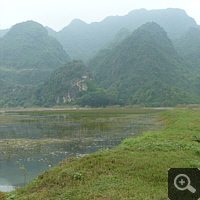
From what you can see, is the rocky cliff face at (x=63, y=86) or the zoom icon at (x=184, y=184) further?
the rocky cliff face at (x=63, y=86)

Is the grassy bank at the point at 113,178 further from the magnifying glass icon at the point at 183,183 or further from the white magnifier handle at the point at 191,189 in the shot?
the white magnifier handle at the point at 191,189

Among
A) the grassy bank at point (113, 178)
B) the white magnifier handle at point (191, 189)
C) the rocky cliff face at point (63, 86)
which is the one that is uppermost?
the rocky cliff face at point (63, 86)

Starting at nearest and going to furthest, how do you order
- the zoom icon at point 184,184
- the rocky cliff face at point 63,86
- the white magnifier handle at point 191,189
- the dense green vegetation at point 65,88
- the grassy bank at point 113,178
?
1. the zoom icon at point 184,184
2. the white magnifier handle at point 191,189
3. the grassy bank at point 113,178
4. the dense green vegetation at point 65,88
5. the rocky cliff face at point 63,86

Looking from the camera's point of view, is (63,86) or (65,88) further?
(63,86)

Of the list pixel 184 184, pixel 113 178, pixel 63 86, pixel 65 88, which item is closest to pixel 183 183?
pixel 184 184

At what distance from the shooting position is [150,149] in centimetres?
1414

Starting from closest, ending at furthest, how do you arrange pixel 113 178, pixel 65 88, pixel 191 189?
pixel 191 189 → pixel 113 178 → pixel 65 88

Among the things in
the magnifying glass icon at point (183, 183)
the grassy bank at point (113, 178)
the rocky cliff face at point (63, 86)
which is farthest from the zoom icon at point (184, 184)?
the rocky cliff face at point (63, 86)

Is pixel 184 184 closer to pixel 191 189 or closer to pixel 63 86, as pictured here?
pixel 191 189

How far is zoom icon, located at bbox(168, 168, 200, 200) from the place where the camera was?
7816 millimetres

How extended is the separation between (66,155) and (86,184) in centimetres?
991

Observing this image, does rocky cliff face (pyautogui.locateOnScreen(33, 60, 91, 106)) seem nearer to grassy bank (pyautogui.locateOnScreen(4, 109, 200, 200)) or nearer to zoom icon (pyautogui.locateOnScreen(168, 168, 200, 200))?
grassy bank (pyautogui.locateOnScreen(4, 109, 200, 200))

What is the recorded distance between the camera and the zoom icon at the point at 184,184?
7.82 meters

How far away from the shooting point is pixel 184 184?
27.5 feet
